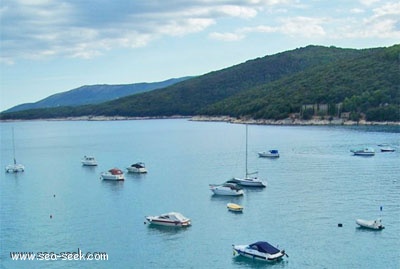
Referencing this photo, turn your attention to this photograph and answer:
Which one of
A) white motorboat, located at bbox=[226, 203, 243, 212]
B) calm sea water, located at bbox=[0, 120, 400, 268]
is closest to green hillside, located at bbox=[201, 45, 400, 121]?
calm sea water, located at bbox=[0, 120, 400, 268]

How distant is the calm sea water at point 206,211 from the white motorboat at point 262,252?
39cm

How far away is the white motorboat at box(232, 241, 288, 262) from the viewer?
30.9 m

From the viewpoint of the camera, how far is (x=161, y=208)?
4509 cm

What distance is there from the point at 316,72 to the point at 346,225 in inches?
5837

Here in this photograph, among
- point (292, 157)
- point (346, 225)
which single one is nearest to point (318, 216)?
point (346, 225)

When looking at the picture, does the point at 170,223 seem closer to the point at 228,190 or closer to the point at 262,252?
the point at 262,252

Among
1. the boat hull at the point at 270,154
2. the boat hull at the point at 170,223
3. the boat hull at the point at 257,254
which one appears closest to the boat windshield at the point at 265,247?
the boat hull at the point at 257,254

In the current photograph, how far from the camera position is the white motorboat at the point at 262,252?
102ft

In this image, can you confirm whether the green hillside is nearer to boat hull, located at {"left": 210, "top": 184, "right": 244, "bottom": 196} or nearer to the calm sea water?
the calm sea water

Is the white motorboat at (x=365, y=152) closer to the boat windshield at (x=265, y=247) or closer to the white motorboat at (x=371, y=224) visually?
the white motorboat at (x=371, y=224)

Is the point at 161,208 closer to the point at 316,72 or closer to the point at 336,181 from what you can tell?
the point at 336,181

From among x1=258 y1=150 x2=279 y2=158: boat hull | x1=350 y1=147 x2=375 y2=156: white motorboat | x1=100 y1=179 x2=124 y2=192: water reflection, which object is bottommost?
x1=100 y1=179 x2=124 y2=192: water reflection

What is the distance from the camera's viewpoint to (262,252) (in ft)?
102

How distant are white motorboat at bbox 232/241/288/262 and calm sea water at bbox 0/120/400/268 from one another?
1.27 ft
